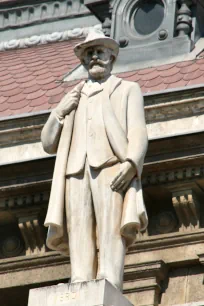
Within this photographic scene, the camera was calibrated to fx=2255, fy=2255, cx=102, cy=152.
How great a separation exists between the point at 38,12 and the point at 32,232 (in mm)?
9919

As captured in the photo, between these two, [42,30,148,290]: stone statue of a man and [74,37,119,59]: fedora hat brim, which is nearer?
[42,30,148,290]: stone statue of a man

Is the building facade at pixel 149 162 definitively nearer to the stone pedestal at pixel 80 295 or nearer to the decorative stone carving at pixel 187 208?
the decorative stone carving at pixel 187 208

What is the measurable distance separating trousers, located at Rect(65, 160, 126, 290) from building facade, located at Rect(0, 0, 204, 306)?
17.2 feet

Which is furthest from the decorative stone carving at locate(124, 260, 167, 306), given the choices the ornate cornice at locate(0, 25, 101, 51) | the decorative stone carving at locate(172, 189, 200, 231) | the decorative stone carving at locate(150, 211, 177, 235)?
the ornate cornice at locate(0, 25, 101, 51)

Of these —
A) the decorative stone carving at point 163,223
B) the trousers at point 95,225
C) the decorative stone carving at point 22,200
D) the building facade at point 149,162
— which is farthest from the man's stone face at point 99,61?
the decorative stone carving at point 22,200

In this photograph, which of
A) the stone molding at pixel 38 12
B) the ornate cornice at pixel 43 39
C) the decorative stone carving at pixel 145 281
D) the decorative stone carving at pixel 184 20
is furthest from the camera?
the stone molding at pixel 38 12

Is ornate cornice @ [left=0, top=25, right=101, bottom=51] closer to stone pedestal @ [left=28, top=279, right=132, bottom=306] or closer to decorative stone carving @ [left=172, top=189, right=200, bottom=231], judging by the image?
decorative stone carving @ [left=172, top=189, right=200, bottom=231]

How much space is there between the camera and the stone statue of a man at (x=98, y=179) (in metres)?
22.6

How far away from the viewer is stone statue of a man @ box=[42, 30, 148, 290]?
22.6 metres

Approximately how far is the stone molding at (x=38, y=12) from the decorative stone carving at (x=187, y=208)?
9.60 meters

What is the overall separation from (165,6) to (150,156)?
13.1 ft

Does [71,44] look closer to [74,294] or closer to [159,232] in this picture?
[159,232]

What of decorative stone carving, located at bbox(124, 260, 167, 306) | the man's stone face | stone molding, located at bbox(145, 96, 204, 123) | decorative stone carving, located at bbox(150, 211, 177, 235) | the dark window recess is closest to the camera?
the man's stone face

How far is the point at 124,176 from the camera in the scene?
22.6 m
